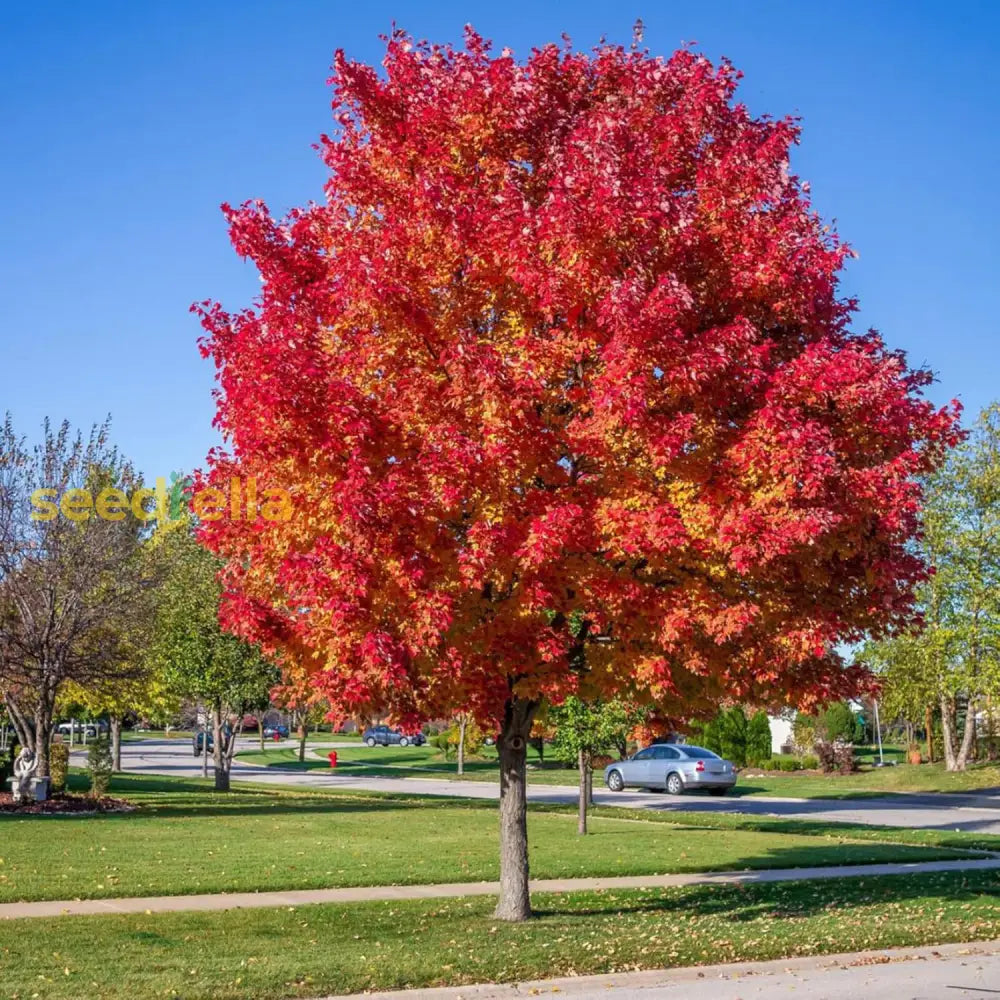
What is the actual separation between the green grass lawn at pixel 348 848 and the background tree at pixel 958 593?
16.0 m

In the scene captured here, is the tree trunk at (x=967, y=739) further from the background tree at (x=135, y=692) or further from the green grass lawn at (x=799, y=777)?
the background tree at (x=135, y=692)

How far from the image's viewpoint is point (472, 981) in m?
9.50

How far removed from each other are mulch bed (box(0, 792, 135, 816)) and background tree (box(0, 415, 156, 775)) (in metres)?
0.99

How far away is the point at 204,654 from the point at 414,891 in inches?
832

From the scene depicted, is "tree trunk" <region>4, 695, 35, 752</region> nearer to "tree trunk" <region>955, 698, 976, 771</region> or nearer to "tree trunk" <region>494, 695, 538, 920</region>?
"tree trunk" <region>494, 695, 538, 920</region>

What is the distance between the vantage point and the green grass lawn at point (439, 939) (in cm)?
930

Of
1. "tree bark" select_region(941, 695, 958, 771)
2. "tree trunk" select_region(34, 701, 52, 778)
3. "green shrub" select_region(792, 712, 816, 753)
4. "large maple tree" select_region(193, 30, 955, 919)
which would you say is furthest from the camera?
"green shrub" select_region(792, 712, 816, 753)

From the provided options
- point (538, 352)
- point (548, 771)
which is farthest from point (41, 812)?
point (548, 771)

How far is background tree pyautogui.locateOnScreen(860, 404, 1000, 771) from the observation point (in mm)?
39375

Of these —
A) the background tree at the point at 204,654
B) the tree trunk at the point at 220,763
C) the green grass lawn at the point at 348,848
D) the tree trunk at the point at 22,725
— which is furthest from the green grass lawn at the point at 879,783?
the tree trunk at the point at 22,725

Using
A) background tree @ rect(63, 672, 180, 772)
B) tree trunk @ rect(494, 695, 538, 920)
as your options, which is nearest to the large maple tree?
tree trunk @ rect(494, 695, 538, 920)

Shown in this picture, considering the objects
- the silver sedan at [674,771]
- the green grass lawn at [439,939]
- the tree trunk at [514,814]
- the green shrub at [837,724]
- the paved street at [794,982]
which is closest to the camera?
the paved street at [794,982]

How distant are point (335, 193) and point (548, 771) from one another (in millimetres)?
40945

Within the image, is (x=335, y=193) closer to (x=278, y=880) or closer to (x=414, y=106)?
(x=414, y=106)
